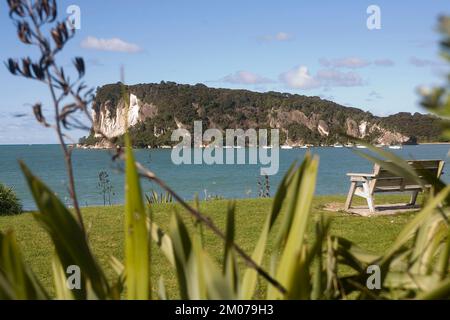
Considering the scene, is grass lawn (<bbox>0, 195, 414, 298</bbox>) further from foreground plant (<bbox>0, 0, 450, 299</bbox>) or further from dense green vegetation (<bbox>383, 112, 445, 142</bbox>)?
foreground plant (<bbox>0, 0, 450, 299</bbox>)

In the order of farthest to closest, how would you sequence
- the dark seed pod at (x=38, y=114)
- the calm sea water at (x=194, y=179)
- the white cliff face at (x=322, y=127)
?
the white cliff face at (x=322, y=127)
the calm sea water at (x=194, y=179)
the dark seed pod at (x=38, y=114)

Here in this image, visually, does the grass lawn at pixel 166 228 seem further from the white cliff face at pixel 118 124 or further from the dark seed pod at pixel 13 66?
the dark seed pod at pixel 13 66

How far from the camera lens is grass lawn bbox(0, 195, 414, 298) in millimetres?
6280

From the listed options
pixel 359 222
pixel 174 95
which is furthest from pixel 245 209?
pixel 174 95

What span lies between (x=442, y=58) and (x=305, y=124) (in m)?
74.5

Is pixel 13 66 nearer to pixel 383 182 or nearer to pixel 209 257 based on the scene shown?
pixel 209 257

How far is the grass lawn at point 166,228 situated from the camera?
6280 millimetres

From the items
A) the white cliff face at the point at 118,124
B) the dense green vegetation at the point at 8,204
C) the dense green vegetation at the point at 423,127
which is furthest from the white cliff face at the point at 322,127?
the white cliff face at the point at 118,124

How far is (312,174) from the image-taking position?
141 centimetres

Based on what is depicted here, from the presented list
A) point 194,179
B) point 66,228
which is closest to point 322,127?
point 194,179

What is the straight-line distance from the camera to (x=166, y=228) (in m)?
8.56

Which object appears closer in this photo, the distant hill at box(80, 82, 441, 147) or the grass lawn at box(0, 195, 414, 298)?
the grass lawn at box(0, 195, 414, 298)

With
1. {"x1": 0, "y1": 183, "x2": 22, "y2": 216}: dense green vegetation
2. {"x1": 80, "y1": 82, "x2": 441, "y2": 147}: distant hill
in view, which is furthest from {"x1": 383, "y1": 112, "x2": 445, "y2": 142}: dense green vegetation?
{"x1": 80, "y1": 82, "x2": 441, "y2": 147}: distant hill
